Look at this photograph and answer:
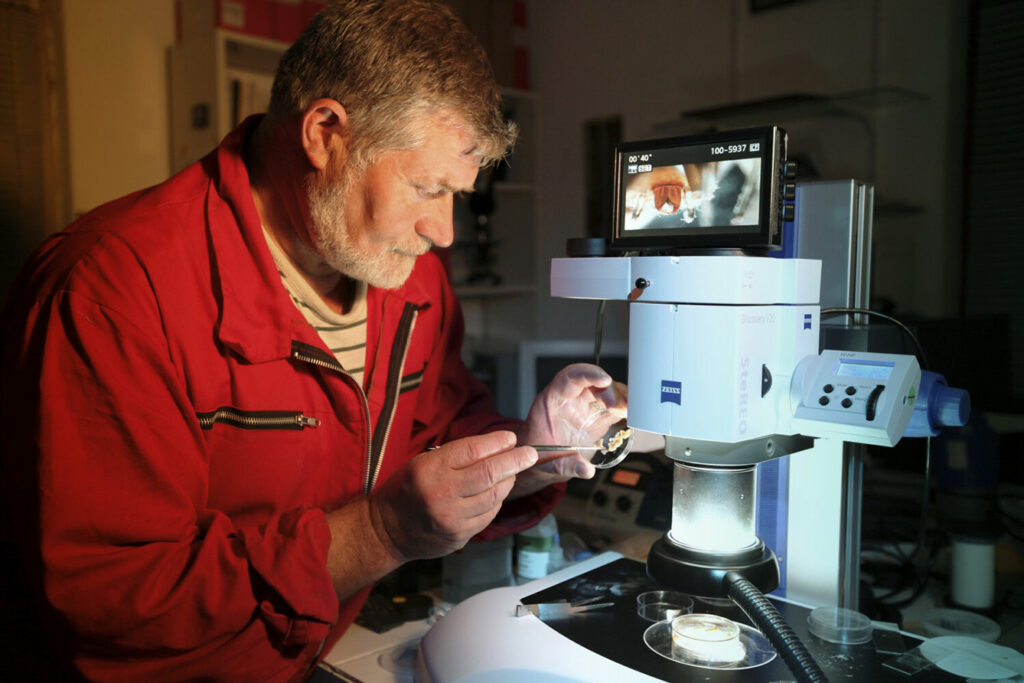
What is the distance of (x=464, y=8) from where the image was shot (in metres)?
3.36

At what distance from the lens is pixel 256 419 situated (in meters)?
1.05

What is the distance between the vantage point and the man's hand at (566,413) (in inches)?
41.7

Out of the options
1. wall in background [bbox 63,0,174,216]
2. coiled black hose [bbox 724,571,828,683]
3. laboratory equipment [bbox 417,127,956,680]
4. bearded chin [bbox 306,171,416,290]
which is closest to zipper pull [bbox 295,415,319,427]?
bearded chin [bbox 306,171,416,290]

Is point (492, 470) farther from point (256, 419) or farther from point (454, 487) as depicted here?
point (256, 419)

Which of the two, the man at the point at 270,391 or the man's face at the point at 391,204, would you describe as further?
the man's face at the point at 391,204

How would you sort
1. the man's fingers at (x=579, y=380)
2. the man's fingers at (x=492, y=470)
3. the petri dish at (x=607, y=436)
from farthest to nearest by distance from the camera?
the man's fingers at (x=579, y=380), the petri dish at (x=607, y=436), the man's fingers at (x=492, y=470)

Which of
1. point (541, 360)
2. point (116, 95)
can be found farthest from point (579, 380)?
point (116, 95)

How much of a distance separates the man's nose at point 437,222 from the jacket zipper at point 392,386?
0.20 meters

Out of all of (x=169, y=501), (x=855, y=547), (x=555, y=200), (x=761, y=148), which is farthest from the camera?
(x=555, y=200)

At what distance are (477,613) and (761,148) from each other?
0.63 meters

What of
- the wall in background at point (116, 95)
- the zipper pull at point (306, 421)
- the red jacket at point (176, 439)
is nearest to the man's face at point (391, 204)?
the red jacket at point (176, 439)

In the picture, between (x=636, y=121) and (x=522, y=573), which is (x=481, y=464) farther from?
(x=636, y=121)

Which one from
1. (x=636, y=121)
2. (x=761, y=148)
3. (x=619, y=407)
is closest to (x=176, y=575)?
(x=619, y=407)

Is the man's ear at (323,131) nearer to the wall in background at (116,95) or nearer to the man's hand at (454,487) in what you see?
the man's hand at (454,487)
